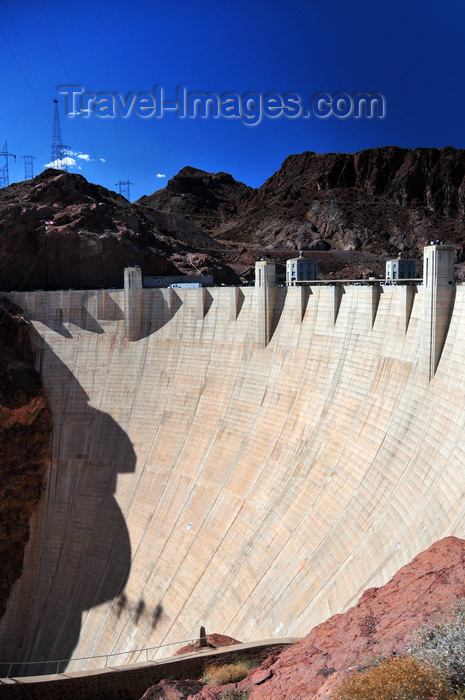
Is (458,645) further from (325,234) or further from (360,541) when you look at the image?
(325,234)

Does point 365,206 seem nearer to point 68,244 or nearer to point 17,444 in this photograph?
point 68,244

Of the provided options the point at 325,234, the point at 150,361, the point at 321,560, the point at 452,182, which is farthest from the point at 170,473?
the point at 452,182

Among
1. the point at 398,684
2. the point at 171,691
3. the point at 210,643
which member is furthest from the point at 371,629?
the point at 210,643

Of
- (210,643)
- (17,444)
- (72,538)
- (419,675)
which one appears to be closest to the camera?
(419,675)

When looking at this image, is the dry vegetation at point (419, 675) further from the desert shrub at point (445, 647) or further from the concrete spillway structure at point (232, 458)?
the concrete spillway structure at point (232, 458)

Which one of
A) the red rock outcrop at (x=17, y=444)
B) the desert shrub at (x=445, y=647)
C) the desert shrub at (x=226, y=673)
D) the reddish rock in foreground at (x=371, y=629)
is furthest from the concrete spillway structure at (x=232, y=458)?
the desert shrub at (x=445, y=647)

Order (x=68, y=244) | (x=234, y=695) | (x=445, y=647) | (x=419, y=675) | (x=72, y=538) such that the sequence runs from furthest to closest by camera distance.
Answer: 1. (x=68, y=244)
2. (x=72, y=538)
3. (x=234, y=695)
4. (x=445, y=647)
5. (x=419, y=675)
